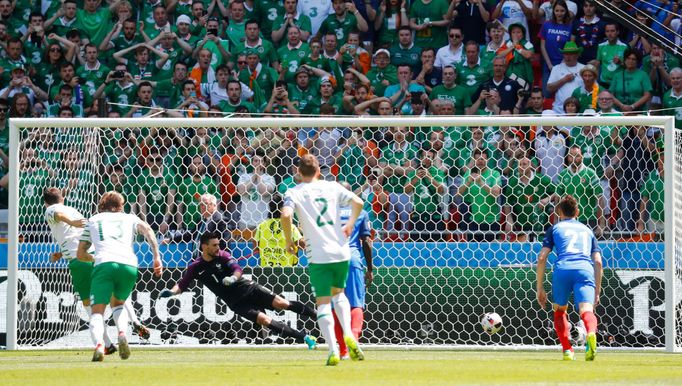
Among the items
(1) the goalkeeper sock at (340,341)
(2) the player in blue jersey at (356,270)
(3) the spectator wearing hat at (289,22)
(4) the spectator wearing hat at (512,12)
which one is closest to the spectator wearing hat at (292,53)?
(3) the spectator wearing hat at (289,22)

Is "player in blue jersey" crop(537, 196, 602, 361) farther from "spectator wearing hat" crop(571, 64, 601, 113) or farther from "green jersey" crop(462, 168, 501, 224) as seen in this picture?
"spectator wearing hat" crop(571, 64, 601, 113)

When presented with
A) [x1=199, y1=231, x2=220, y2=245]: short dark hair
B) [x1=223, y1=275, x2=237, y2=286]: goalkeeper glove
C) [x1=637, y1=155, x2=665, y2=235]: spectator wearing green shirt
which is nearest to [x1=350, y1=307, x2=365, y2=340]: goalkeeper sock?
[x1=223, y1=275, x2=237, y2=286]: goalkeeper glove

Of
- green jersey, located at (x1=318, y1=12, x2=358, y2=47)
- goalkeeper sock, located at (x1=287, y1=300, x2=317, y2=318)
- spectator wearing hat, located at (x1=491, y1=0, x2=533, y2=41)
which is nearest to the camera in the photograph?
A: goalkeeper sock, located at (x1=287, y1=300, x2=317, y2=318)

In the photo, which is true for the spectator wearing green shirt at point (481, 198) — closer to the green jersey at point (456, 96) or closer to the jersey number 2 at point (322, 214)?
the green jersey at point (456, 96)

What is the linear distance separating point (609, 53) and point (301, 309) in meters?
6.89

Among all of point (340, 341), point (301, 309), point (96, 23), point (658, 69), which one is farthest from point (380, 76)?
point (340, 341)

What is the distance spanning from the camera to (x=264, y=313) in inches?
549

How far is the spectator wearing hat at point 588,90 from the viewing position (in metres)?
17.1

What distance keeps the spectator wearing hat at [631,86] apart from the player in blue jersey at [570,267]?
599 cm

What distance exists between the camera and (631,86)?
1719 centimetres

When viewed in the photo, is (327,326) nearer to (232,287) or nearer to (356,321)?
(356,321)

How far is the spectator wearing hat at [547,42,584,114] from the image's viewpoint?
57.5 ft

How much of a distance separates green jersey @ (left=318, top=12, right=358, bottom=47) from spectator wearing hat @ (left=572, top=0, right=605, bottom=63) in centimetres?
349

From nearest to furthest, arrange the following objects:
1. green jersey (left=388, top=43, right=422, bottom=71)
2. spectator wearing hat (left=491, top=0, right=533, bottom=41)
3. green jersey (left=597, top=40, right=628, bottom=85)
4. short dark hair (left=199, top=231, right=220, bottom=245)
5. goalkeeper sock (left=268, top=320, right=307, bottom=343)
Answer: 1. goalkeeper sock (left=268, top=320, right=307, bottom=343)
2. short dark hair (left=199, top=231, right=220, bottom=245)
3. green jersey (left=597, top=40, right=628, bottom=85)
4. spectator wearing hat (left=491, top=0, right=533, bottom=41)
5. green jersey (left=388, top=43, right=422, bottom=71)
